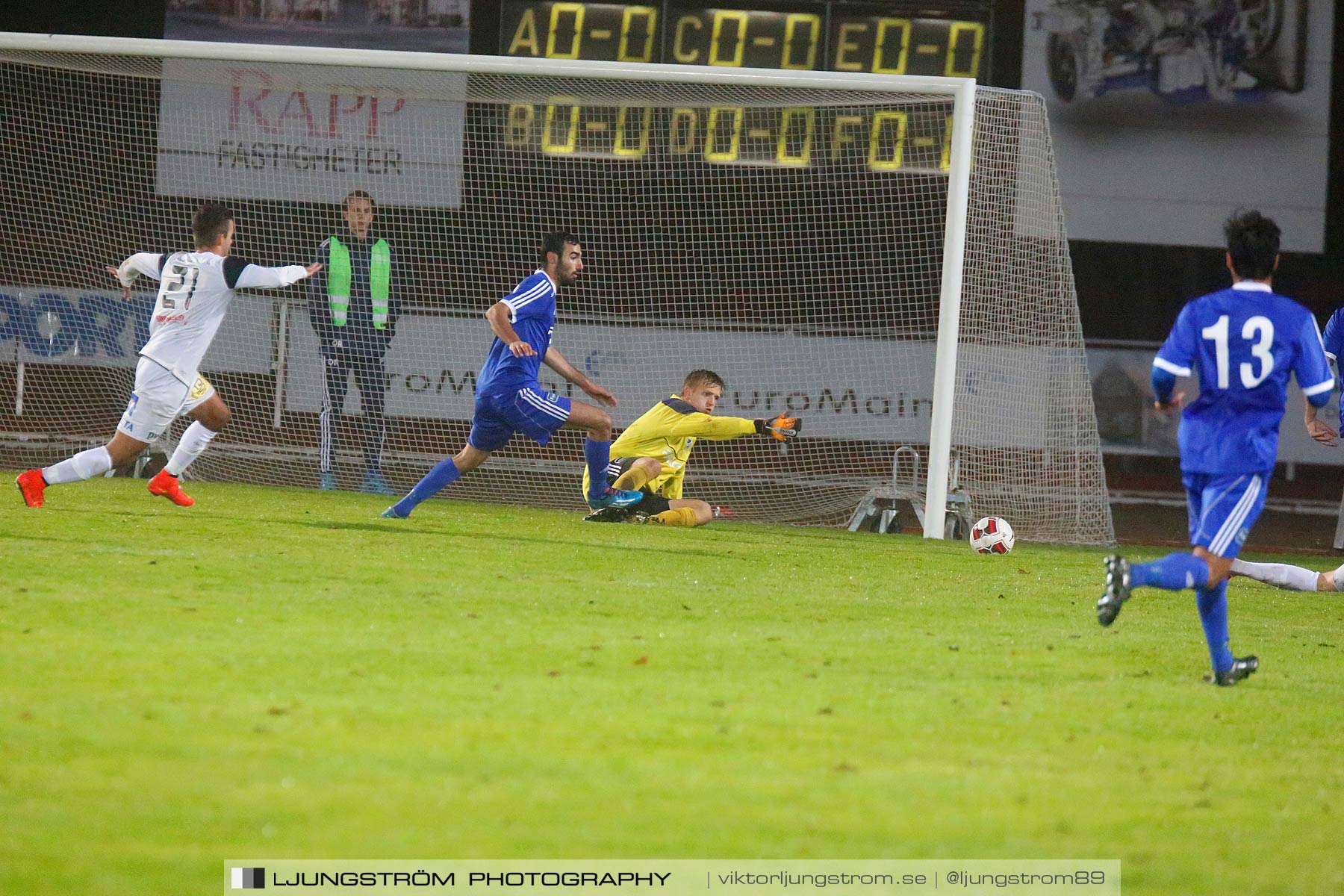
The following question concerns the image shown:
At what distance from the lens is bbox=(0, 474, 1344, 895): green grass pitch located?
2969 millimetres

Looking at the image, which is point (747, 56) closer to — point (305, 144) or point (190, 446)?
point (305, 144)

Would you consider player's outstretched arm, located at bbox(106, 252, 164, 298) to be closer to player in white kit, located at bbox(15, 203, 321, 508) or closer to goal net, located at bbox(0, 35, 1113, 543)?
player in white kit, located at bbox(15, 203, 321, 508)

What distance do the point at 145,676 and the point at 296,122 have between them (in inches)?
397

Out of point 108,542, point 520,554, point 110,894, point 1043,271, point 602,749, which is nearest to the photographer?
point 110,894

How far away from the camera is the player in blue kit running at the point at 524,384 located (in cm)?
857

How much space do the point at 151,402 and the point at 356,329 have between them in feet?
11.0

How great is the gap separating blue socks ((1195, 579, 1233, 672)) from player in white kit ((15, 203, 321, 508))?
5014 mm

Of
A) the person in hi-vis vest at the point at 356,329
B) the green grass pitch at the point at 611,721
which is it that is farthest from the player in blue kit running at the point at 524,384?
the person in hi-vis vest at the point at 356,329

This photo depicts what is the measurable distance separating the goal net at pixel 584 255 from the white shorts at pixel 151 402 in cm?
284

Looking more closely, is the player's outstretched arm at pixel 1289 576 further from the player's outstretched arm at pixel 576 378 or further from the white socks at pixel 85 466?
the white socks at pixel 85 466

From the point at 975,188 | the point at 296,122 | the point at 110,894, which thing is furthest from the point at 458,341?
the point at 110,894

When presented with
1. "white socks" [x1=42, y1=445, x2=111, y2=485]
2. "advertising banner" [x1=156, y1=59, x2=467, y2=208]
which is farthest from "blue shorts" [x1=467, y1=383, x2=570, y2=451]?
"advertising banner" [x1=156, y1=59, x2=467, y2=208]

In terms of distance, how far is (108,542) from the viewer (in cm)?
716

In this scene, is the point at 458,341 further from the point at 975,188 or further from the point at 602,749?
the point at 602,749
